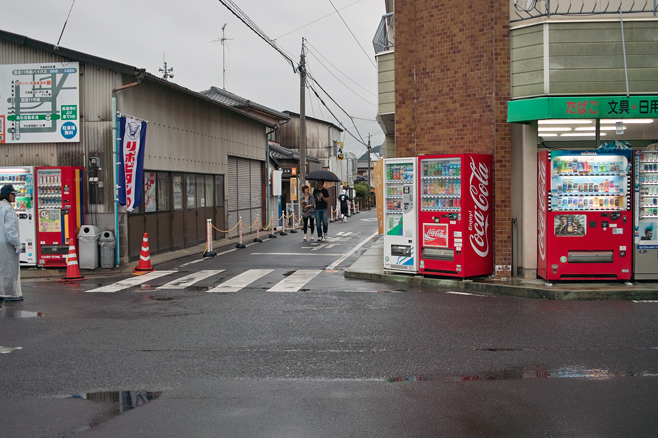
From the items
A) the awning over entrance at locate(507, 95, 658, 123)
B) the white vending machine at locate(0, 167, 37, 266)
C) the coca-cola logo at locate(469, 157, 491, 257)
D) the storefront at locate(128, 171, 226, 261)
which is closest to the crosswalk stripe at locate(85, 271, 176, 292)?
the storefront at locate(128, 171, 226, 261)

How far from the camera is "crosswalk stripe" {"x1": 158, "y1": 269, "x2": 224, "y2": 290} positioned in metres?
12.0

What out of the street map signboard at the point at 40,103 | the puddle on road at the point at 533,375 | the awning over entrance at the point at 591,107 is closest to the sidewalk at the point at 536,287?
the awning over entrance at the point at 591,107

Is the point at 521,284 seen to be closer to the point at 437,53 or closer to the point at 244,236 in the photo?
the point at 437,53

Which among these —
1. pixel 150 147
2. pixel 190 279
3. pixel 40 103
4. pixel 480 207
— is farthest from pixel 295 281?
pixel 40 103

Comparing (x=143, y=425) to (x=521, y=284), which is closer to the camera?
(x=143, y=425)

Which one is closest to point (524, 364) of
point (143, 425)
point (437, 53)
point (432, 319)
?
point (432, 319)

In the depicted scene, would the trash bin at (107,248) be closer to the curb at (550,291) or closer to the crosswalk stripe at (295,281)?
the crosswalk stripe at (295,281)

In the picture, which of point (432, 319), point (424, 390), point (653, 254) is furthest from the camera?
point (653, 254)

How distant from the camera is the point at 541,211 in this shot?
1141 cm

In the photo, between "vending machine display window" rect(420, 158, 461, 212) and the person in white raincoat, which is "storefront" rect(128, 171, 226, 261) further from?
"vending machine display window" rect(420, 158, 461, 212)

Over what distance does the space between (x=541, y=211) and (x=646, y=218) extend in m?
1.93

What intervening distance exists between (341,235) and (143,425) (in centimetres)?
2037

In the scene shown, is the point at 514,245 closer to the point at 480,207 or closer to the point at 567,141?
the point at 480,207

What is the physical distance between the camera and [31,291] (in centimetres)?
1150
